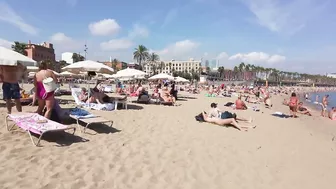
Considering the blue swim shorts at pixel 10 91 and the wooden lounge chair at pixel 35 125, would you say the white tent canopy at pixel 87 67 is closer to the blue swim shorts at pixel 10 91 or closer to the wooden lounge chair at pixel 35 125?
the blue swim shorts at pixel 10 91

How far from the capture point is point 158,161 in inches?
178

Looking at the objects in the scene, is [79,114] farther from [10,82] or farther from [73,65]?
[73,65]

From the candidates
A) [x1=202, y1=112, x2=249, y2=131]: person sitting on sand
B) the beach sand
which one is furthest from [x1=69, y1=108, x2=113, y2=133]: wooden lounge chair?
[x1=202, y1=112, x2=249, y2=131]: person sitting on sand

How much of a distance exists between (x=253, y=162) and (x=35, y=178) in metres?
3.79

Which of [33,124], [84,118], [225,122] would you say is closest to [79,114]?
[84,118]

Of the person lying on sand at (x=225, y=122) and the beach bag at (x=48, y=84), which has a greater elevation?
the beach bag at (x=48, y=84)

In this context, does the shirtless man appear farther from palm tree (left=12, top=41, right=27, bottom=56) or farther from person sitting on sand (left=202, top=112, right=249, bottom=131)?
palm tree (left=12, top=41, right=27, bottom=56)

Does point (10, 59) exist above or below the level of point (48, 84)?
above

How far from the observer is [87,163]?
4098 mm

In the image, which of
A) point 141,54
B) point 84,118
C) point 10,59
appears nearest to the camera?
point 84,118

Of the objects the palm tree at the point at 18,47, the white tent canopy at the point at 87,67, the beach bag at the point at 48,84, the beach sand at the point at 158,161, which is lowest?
the beach sand at the point at 158,161

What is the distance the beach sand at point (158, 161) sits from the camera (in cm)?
364

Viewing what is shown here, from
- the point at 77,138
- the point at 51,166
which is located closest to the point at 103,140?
the point at 77,138

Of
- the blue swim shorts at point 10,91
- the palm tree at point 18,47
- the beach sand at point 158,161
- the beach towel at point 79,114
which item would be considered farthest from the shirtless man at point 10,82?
the palm tree at point 18,47
